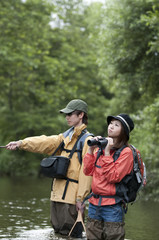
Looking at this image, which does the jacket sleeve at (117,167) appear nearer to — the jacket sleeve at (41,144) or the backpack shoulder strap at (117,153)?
the backpack shoulder strap at (117,153)

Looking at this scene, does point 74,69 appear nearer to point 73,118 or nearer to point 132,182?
point 73,118

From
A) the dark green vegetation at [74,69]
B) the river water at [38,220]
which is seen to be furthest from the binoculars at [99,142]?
the dark green vegetation at [74,69]

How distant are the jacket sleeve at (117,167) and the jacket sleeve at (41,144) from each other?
169cm

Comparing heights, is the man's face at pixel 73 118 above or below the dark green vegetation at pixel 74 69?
below

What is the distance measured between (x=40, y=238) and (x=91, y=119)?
27.0 metres

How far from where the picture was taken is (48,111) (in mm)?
30734

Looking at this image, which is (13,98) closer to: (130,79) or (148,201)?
(130,79)

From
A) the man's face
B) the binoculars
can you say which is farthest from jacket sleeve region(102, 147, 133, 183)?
the man's face

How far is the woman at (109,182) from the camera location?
16.1ft

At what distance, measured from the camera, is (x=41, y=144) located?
647 centimetres

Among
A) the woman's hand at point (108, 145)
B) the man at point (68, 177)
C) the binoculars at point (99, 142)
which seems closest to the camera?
the binoculars at point (99, 142)

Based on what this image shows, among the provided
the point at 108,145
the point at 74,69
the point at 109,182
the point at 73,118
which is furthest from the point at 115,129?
the point at 74,69

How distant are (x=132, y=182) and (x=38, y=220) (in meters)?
5.88

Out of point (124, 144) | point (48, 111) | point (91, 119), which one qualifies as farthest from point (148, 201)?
point (91, 119)
